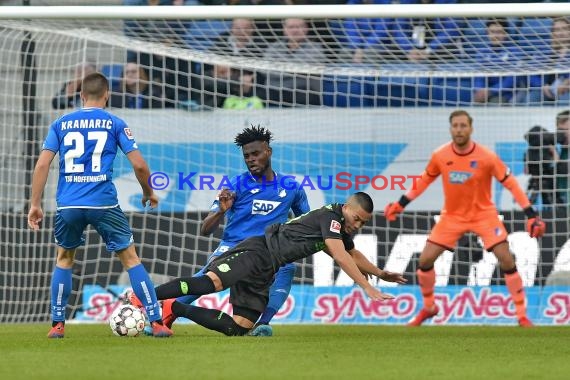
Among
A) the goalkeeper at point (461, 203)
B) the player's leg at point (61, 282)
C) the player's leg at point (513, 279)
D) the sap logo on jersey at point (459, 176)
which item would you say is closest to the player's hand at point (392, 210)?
the goalkeeper at point (461, 203)

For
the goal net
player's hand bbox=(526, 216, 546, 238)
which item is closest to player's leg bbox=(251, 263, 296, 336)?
player's hand bbox=(526, 216, 546, 238)

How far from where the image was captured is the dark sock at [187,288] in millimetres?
8930

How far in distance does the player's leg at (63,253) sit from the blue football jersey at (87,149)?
101mm

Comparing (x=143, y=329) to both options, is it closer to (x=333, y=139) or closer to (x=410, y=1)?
(x=333, y=139)

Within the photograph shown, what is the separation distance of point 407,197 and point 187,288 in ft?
11.2

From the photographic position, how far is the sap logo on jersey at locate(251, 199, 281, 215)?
32.6 feet

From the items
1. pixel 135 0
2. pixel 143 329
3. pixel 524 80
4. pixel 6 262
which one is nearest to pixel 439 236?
pixel 524 80

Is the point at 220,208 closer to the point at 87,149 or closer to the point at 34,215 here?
the point at 87,149

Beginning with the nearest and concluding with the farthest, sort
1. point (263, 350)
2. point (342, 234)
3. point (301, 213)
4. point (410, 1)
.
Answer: point (263, 350), point (342, 234), point (301, 213), point (410, 1)

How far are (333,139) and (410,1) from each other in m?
2.83

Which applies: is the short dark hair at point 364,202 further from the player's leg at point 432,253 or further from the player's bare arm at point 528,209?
the player's leg at point 432,253

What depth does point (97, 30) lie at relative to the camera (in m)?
12.8

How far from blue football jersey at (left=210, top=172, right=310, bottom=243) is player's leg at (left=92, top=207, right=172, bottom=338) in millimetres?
1281

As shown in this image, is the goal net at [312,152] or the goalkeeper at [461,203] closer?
the goalkeeper at [461,203]
